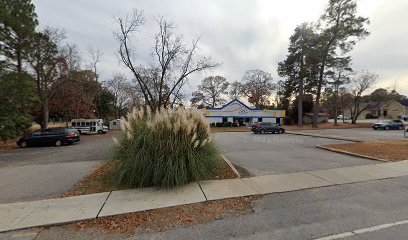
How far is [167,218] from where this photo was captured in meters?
3.96

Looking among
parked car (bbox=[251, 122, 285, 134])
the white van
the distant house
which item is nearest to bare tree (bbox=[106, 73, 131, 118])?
the white van

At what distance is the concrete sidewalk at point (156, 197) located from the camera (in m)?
4.07

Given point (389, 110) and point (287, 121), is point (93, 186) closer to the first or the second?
point (287, 121)

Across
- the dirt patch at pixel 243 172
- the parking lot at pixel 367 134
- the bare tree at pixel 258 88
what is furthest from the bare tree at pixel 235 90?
the dirt patch at pixel 243 172

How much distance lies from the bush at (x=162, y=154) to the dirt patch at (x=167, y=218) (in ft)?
3.65

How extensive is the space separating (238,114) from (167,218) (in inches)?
1582

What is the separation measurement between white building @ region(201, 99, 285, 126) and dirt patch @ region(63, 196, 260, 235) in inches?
1476

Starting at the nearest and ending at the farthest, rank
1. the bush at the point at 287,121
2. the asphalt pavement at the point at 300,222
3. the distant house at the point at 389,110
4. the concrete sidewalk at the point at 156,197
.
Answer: the asphalt pavement at the point at 300,222
the concrete sidewalk at the point at 156,197
the bush at the point at 287,121
the distant house at the point at 389,110

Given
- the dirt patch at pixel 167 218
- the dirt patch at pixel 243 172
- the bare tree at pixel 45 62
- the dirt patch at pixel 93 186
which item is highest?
the bare tree at pixel 45 62

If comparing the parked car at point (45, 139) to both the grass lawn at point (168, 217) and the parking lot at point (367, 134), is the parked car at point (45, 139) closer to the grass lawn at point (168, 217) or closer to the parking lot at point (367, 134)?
the grass lawn at point (168, 217)

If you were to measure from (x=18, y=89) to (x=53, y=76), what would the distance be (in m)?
9.69

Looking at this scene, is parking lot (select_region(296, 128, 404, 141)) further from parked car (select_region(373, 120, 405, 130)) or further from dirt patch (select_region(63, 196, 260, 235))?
dirt patch (select_region(63, 196, 260, 235))

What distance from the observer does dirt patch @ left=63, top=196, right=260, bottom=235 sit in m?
3.68

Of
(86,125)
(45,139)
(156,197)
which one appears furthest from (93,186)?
(86,125)
